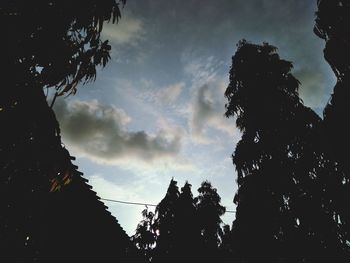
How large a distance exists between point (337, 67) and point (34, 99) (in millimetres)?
5733

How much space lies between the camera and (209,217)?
23625 millimetres

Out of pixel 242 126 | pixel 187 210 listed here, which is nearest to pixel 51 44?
pixel 242 126

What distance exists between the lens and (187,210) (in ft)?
77.1

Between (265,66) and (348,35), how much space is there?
7090mm

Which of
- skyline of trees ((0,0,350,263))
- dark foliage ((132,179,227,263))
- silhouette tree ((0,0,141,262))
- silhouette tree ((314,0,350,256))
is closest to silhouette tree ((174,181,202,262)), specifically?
dark foliage ((132,179,227,263))

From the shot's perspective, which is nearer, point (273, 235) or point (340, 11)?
point (340, 11)

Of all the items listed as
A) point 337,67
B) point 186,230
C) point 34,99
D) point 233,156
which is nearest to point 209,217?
point 186,230

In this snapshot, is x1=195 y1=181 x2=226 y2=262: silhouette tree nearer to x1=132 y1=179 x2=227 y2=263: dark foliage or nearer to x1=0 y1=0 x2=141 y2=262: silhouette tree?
x1=132 y1=179 x2=227 y2=263: dark foliage

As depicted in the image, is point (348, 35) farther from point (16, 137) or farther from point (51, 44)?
point (16, 137)

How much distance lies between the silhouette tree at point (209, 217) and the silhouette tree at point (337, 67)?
17.2 m

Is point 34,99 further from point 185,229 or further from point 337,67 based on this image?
point 185,229

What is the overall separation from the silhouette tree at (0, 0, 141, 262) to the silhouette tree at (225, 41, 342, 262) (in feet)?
24.5

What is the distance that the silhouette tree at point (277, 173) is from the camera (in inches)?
357

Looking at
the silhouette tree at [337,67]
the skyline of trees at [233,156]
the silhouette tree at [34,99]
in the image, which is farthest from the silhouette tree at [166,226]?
the silhouette tree at [34,99]
